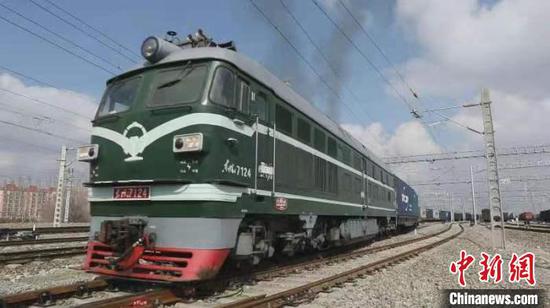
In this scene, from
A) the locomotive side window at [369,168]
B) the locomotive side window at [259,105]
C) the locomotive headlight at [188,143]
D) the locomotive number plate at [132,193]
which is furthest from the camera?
the locomotive side window at [369,168]

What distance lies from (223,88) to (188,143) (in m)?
1.21

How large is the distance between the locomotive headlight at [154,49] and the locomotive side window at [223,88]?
1396 millimetres

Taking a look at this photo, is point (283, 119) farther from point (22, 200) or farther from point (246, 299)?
point (22, 200)

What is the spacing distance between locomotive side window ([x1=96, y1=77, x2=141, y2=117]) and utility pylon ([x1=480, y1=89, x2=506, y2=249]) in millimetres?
15584

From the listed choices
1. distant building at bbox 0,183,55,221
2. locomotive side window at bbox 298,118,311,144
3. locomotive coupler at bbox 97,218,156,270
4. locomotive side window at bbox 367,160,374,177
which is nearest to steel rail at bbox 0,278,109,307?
locomotive coupler at bbox 97,218,156,270

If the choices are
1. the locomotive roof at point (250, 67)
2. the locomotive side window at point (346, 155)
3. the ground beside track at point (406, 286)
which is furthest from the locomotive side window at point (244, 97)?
the locomotive side window at point (346, 155)

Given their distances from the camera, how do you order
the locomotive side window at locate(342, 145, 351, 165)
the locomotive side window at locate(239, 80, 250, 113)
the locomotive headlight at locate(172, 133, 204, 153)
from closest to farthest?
the locomotive headlight at locate(172, 133, 204, 153), the locomotive side window at locate(239, 80, 250, 113), the locomotive side window at locate(342, 145, 351, 165)

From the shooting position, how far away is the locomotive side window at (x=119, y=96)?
812cm

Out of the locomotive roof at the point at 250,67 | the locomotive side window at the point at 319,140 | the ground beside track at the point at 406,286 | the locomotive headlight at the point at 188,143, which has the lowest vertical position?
the ground beside track at the point at 406,286

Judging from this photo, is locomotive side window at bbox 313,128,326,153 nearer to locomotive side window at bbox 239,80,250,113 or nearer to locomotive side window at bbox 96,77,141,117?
locomotive side window at bbox 239,80,250,113

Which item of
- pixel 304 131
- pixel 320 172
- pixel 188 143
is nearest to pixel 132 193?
pixel 188 143

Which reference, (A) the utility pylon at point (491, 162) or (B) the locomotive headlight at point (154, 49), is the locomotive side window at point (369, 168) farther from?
(B) the locomotive headlight at point (154, 49)

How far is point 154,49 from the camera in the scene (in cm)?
823

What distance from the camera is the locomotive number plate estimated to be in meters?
7.25
